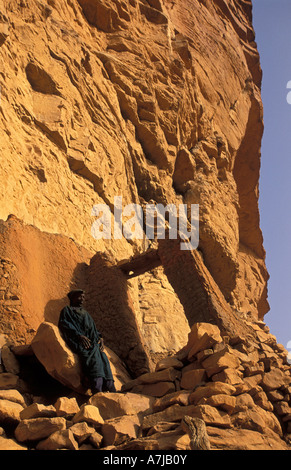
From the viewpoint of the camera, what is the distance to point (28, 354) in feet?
18.7

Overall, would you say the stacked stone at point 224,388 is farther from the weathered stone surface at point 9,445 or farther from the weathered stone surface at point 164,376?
the weathered stone surface at point 9,445

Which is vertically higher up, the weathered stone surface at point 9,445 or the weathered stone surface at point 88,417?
the weathered stone surface at point 88,417

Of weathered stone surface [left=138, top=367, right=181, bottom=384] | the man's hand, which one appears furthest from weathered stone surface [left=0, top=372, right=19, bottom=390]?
weathered stone surface [left=138, top=367, right=181, bottom=384]

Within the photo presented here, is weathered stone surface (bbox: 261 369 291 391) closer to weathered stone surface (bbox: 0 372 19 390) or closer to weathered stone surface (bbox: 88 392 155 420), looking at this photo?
weathered stone surface (bbox: 88 392 155 420)

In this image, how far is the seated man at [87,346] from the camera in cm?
540

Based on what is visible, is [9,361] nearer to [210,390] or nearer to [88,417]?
[88,417]

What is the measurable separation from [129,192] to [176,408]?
8137 millimetres

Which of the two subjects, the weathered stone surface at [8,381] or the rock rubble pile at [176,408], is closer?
the rock rubble pile at [176,408]

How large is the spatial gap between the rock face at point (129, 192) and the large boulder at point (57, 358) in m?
0.03

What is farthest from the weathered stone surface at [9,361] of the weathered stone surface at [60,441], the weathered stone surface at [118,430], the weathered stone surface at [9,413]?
the weathered stone surface at [60,441]

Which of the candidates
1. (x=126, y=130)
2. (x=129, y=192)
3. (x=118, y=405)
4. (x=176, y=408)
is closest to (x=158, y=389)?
(x=118, y=405)

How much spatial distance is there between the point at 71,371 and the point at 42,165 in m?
4.40

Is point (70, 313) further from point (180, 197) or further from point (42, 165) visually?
point (180, 197)
